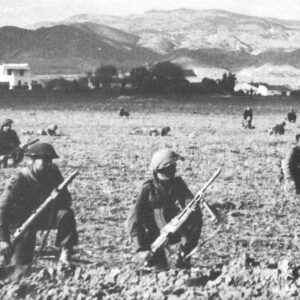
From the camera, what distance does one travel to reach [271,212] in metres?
10.1

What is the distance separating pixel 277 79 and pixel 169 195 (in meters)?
133

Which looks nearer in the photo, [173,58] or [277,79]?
[277,79]

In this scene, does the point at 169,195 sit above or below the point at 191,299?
above

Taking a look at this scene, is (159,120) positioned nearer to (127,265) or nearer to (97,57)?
(127,265)

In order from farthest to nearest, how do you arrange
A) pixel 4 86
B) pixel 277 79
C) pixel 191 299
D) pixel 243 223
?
pixel 277 79 < pixel 4 86 < pixel 243 223 < pixel 191 299

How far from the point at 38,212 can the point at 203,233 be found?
2.70 meters

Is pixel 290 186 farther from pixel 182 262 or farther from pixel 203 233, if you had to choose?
pixel 182 262

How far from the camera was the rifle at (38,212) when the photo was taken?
6.53 metres

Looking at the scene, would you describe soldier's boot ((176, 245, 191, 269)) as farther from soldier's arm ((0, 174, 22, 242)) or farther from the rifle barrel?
soldier's arm ((0, 174, 22, 242))

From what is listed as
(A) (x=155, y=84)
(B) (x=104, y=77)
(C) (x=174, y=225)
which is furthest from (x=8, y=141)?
(B) (x=104, y=77)

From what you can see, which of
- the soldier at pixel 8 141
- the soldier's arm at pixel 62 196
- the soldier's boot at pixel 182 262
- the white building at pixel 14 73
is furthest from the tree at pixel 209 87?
the soldier's boot at pixel 182 262

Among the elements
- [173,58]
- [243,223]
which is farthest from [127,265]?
[173,58]

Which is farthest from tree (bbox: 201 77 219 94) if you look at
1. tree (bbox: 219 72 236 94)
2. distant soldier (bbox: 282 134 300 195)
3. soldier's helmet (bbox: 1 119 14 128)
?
distant soldier (bbox: 282 134 300 195)

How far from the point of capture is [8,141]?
12.9 m
